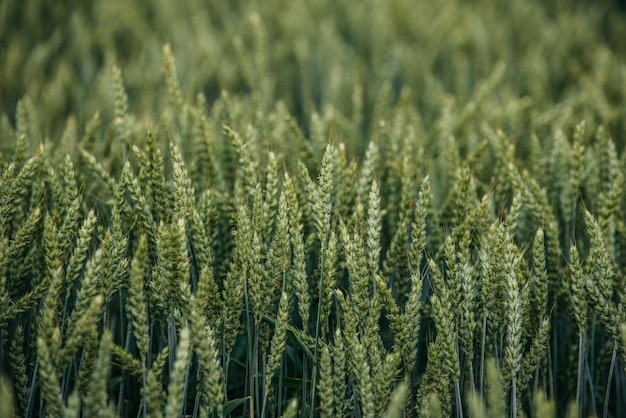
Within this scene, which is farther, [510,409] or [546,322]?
[510,409]

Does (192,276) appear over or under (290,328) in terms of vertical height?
over

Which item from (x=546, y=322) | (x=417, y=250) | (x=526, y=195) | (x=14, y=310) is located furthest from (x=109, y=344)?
(x=526, y=195)

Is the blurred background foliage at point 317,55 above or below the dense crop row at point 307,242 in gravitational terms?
above

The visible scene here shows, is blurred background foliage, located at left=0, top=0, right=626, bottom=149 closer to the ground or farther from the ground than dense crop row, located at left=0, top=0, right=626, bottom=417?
farther from the ground

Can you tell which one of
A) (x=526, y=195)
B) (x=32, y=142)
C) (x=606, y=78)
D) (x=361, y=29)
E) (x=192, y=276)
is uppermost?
(x=361, y=29)

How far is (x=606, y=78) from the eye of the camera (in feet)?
9.93

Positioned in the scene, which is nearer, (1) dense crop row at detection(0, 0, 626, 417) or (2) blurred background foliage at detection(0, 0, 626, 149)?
(1) dense crop row at detection(0, 0, 626, 417)

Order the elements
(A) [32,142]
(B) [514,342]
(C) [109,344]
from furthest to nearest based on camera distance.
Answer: (A) [32,142] → (B) [514,342] → (C) [109,344]

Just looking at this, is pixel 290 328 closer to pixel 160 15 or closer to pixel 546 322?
pixel 546 322

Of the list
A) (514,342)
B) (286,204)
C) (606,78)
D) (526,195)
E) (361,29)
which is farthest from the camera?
(361,29)

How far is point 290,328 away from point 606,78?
267 cm

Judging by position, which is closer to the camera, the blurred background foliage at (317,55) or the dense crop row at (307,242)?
the dense crop row at (307,242)

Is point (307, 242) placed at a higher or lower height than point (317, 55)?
lower

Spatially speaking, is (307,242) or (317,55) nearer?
(307,242)
